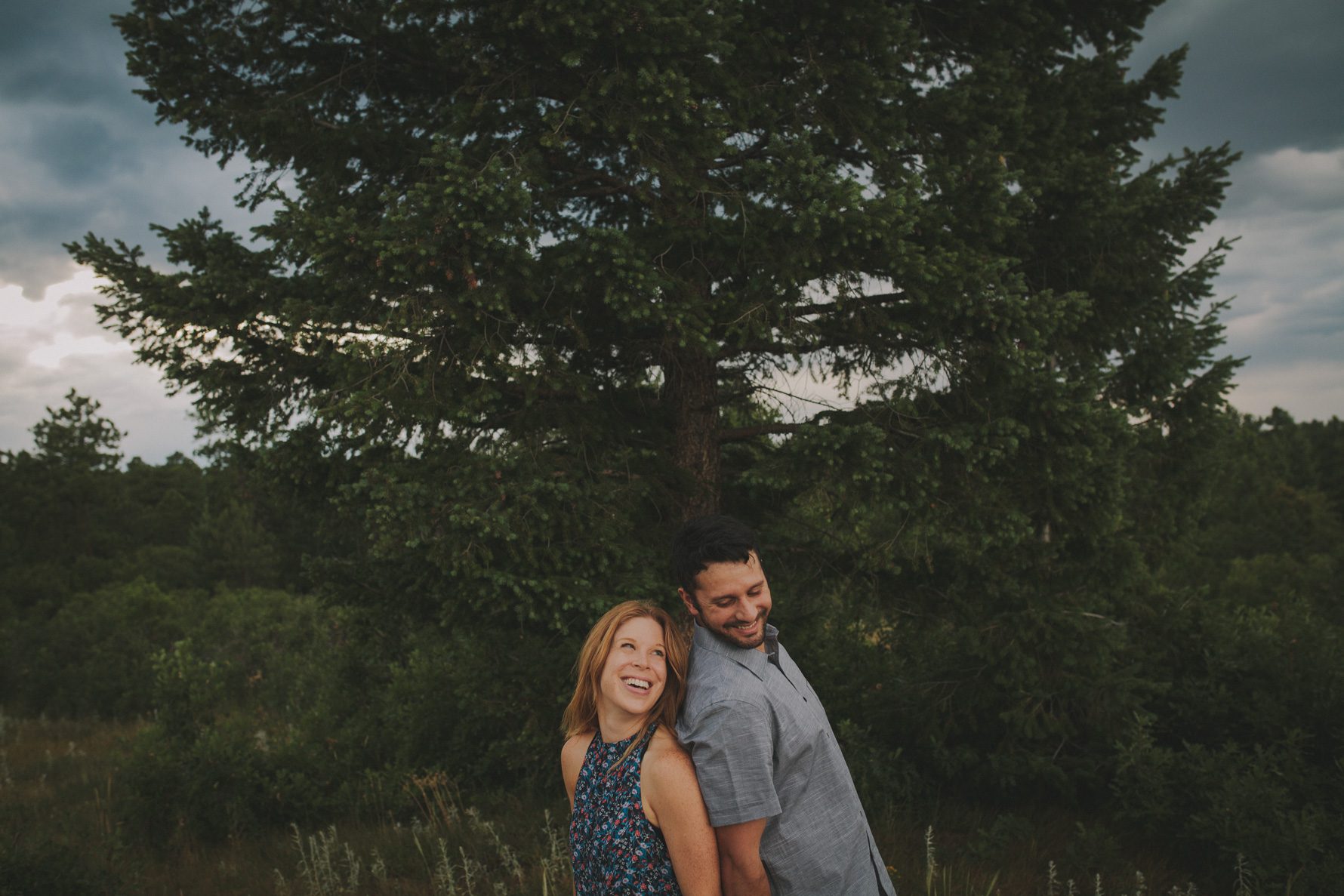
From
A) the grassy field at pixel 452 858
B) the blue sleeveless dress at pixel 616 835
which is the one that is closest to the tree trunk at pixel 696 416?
the grassy field at pixel 452 858

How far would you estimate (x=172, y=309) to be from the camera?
5.39 meters

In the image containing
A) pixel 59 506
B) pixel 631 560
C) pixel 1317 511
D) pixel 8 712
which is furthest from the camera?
pixel 1317 511

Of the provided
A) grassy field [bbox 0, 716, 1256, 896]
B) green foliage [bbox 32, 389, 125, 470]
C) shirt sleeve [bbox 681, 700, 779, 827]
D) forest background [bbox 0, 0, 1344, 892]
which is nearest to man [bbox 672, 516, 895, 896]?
shirt sleeve [bbox 681, 700, 779, 827]

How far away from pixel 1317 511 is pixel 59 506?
4239 cm

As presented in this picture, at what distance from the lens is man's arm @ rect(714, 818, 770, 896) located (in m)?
2.10

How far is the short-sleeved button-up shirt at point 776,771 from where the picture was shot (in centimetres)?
209

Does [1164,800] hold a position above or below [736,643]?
below

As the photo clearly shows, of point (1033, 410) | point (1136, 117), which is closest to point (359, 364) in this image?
point (1033, 410)

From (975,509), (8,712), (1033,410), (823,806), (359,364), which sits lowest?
(8,712)

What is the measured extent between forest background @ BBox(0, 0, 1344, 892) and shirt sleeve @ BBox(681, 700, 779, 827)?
280cm

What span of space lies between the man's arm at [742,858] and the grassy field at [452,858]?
7.48ft

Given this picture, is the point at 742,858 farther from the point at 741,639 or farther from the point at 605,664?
the point at 605,664

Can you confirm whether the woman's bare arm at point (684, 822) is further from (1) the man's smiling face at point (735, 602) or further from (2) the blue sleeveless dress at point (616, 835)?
(1) the man's smiling face at point (735, 602)

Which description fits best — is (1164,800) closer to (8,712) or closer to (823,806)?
(823,806)
